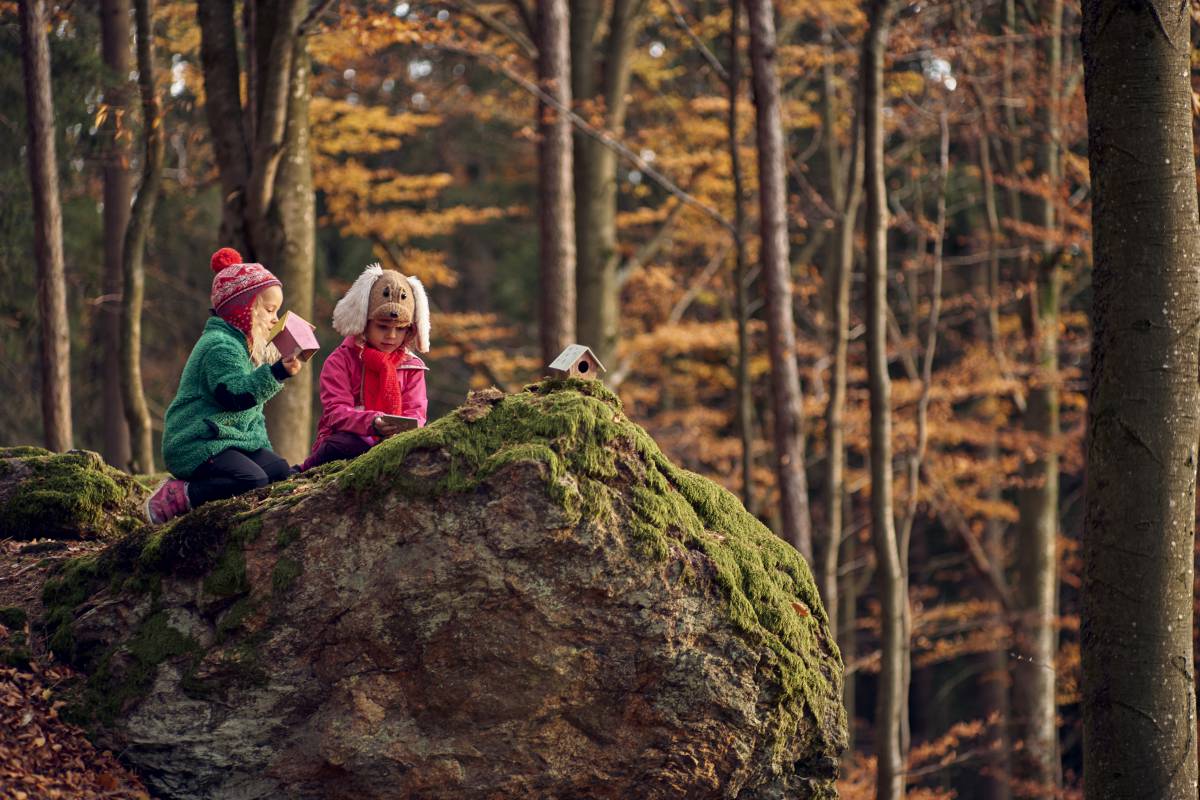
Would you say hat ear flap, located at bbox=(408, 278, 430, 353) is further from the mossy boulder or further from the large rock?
the mossy boulder

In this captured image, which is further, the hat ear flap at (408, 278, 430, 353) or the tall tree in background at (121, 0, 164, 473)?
the tall tree in background at (121, 0, 164, 473)

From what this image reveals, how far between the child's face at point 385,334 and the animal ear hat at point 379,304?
0.09ft

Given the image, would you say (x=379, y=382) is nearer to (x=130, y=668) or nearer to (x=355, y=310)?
(x=355, y=310)

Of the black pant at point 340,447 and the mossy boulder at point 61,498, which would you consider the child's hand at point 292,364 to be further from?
the mossy boulder at point 61,498

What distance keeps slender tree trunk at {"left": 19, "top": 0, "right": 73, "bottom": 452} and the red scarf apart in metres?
4.66

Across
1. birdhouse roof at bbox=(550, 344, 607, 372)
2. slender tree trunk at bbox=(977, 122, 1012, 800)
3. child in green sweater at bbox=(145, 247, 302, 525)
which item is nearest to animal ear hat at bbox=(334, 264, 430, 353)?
child in green sweater at bbox=(145, 247, 302, 525)

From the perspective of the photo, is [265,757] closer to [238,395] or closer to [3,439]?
[238,395]

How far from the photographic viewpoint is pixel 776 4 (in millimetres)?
17594

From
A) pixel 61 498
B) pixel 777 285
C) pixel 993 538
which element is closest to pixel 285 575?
pixel 61 498

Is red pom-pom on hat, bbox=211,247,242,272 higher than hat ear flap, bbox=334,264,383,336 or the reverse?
higher

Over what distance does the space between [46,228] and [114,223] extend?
391cm

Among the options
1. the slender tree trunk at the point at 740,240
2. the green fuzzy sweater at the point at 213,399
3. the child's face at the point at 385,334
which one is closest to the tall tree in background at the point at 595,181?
the slender tree trunk at the point at 740,240

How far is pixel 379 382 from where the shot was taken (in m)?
5.66

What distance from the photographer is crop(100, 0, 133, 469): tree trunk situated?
1201 centimetres
